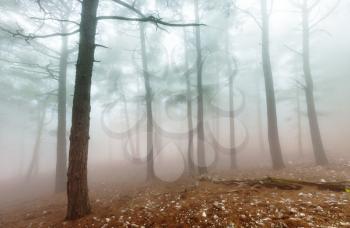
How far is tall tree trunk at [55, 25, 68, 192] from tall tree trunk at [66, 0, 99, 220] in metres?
6.82

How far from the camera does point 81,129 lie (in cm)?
490

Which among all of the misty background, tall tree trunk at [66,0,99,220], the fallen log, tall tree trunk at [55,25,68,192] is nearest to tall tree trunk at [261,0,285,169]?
the misty background

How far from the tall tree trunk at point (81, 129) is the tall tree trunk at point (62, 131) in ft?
22.4

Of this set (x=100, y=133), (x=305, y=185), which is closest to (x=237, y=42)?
(x=305, y=185)

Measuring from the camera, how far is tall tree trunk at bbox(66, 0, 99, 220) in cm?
479

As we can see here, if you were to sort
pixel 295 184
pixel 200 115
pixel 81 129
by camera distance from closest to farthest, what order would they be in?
1. pixel 81 129
2. pixel 295 184
3. pixel 200 115

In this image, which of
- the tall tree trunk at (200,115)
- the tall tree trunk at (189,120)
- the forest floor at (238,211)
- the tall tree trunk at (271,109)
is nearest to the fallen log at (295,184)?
Answer: the forest floor at (238,211)

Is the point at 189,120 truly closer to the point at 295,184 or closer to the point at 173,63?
the point at 173,63

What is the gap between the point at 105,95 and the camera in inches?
785

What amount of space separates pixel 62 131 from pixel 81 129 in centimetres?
722

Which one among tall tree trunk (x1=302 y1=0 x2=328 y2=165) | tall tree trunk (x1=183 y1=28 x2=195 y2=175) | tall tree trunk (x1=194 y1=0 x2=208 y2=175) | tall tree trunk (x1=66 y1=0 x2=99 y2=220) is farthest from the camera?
tall tree trunk (x1=183 y1=28 x2=195 y2=175)

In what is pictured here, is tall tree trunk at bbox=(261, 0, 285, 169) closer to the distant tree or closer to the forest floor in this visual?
the distant tree

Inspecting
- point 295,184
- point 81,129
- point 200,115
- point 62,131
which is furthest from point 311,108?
point 62,131

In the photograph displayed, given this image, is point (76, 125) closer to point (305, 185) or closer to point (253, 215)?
point (253, 215)
